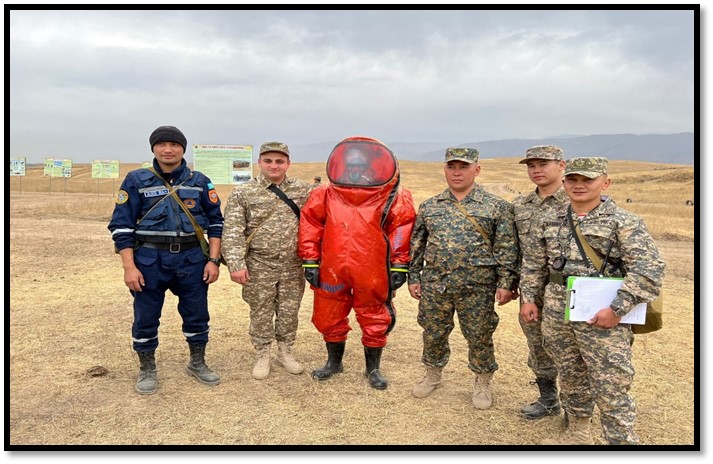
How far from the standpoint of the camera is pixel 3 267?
3.80m

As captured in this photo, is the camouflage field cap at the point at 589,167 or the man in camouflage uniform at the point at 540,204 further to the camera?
the man in camouflage uniform at the point at 540,204

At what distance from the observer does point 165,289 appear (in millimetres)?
4141

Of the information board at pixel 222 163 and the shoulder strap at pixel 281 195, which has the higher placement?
the information board at pixel 222 163

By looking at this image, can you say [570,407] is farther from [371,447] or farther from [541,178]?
[541,178]

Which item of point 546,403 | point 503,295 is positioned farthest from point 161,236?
point 546,403

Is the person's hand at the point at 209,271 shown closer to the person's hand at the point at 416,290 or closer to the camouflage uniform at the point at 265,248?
the camouflage uniform at the point at 265,248

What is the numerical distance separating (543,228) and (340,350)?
229 cm

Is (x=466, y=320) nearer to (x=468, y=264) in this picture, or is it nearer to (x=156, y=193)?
(x=468, y=264)

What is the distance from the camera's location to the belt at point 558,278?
3059 mm

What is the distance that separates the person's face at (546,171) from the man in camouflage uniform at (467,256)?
32 centimetres

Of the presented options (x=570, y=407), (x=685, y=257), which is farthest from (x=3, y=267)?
(x=685, y=257)

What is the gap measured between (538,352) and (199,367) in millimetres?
3037

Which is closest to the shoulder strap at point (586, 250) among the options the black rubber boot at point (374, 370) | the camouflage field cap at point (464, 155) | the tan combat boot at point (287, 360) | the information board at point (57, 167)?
the camouflage field cap at point (464, 155)

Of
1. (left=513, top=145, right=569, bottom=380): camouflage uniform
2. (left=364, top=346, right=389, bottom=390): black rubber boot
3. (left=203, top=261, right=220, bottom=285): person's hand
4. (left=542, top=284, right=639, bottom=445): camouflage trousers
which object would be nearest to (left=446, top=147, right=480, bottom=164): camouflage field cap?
(left=513, top=145, right=569, bottom=380): camouflage uniform
